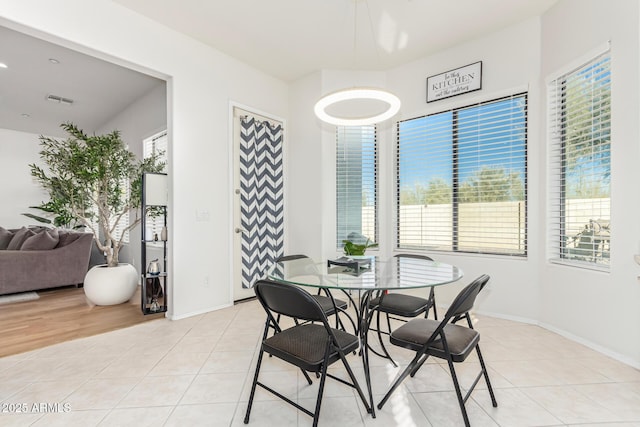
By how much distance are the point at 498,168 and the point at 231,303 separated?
3398 millimetres

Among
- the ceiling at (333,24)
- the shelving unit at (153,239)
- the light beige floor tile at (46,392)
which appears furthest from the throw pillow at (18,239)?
the ceiling at (333,24)

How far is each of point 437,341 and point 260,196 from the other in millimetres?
2996

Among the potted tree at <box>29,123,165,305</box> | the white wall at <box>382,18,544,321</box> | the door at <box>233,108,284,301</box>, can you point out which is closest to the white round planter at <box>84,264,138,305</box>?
the potted tree at <box>29,123,165,305</box>

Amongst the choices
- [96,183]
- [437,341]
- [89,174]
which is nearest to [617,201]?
[437,341]

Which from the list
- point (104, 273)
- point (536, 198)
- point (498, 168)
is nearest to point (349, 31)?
point (498, 168)

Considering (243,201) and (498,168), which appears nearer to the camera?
(498,168)

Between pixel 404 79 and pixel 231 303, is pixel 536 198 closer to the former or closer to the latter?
pixel 404 79

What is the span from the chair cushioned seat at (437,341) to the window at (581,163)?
66.2 inches

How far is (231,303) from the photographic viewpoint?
12.4 ft

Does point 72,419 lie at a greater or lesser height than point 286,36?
lesser

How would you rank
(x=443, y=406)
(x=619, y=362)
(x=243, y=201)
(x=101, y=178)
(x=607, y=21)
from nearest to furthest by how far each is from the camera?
(x=443, y=406) → (x=619, y=362) → (x=607, y=21) → (x=101, y=178) → (x=243, y=201)

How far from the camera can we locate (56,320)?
3.26 m

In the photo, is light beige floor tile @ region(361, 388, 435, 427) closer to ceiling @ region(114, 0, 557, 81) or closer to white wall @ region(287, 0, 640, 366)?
white wall @ region(287, 0, 640, 366)

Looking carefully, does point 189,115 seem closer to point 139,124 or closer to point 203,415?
point 139,124
